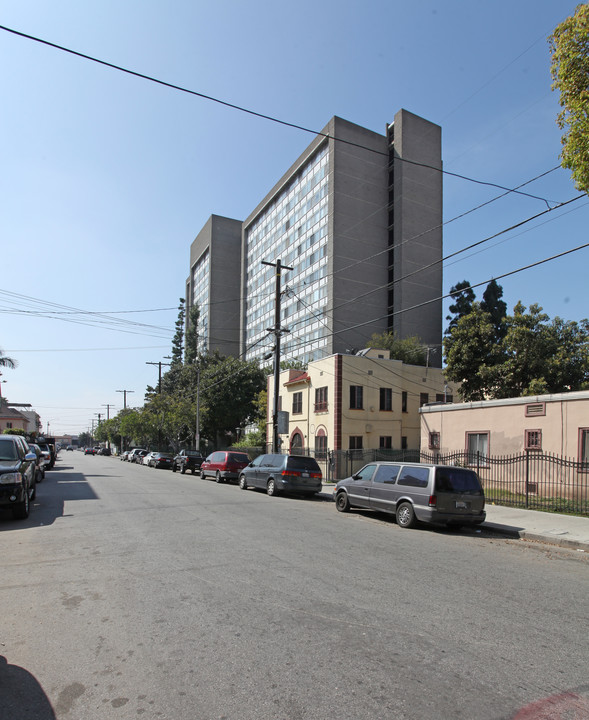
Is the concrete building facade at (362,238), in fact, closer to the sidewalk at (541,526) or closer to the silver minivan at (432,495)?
the sidewalk at (541,526)

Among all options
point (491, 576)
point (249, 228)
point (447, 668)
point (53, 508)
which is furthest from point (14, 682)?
point (249, 228)

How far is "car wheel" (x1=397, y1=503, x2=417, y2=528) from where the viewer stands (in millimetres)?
12000

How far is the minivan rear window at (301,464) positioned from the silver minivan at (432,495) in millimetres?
6117

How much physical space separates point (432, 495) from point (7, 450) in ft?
32.2

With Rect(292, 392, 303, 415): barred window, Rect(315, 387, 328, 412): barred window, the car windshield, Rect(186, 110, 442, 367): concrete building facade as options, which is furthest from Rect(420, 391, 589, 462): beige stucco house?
Rect(186, 110, 442, 367): concrete building facade

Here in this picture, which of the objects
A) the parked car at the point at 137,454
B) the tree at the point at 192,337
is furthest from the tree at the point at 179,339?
the parked car at the point at 137,454

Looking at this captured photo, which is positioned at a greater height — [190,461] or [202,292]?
[202,292]

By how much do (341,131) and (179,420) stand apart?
128 ft

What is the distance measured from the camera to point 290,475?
61.5 ft

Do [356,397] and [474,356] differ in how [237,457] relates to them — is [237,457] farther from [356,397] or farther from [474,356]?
[474,356]

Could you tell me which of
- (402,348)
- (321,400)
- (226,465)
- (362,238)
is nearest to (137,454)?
(402,348)

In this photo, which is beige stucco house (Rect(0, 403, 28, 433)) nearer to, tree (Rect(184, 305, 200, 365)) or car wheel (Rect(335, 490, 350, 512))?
tree (Rect(184, 305, 200, 365))

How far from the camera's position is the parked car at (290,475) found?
18719 millimetres

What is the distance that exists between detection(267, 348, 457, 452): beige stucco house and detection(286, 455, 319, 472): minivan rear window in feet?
29.8
